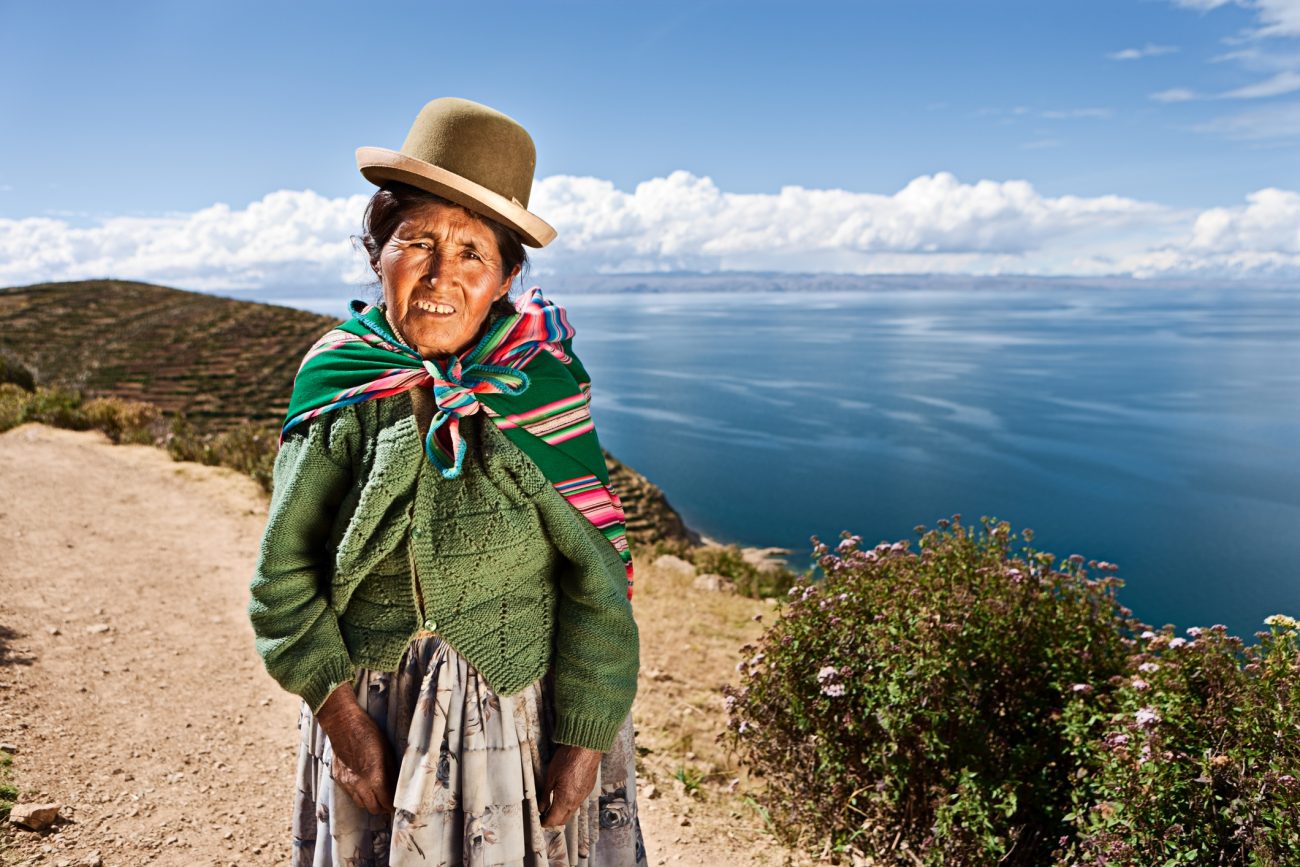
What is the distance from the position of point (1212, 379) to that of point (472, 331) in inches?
2076

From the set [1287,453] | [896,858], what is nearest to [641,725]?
[896,858]

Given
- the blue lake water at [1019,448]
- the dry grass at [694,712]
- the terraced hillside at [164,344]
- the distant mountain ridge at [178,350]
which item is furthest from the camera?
the blue lake water at [1019,448]

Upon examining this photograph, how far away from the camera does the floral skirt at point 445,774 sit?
5.47 ft

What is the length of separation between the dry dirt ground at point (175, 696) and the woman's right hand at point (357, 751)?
1868mm

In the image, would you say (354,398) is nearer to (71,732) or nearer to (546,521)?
(546,521)

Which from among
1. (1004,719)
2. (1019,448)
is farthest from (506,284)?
(1019,448)

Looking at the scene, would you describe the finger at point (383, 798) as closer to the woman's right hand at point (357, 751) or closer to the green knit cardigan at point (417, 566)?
the woman's right hand at point (357, 751)

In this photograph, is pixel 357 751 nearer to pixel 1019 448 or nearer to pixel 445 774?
pixel 445 774

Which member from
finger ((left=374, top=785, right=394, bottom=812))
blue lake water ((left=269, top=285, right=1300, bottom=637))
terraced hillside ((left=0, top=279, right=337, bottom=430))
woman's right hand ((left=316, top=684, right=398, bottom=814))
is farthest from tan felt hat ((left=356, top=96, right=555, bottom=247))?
A: terraced hillside ((left=0, top=279, right=337, bottom=430))

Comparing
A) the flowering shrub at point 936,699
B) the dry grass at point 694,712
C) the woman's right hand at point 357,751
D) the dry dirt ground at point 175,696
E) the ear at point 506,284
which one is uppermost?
the ear at point 506,284

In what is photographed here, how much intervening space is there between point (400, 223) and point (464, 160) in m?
0.17

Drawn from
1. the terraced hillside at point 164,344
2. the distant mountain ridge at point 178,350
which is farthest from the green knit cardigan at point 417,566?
the terraced hillside at point 164,344

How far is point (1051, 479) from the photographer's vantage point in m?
26.6

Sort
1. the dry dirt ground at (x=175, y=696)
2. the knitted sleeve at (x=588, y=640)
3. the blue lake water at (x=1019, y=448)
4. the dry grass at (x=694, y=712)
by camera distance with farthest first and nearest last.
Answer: the blue lake water at (x=1019, y=448), the dry grass at (x=694, y=712), the dry dirt ground at (x=175, y=696), the knitted sleeve at (x=588, y=640)
